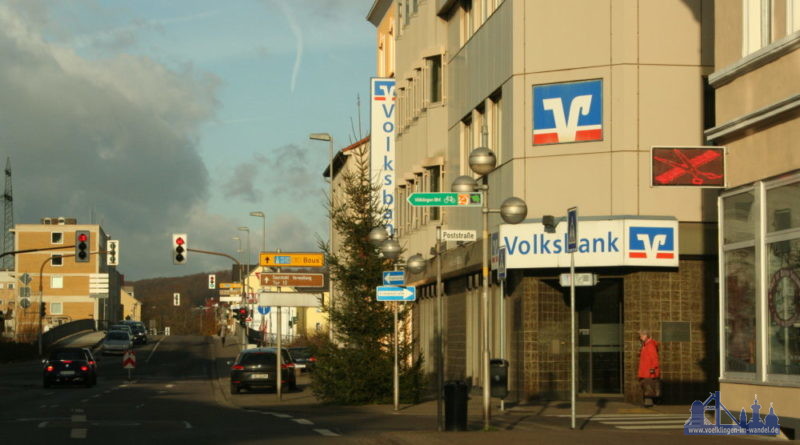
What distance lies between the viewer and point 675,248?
1070 inches

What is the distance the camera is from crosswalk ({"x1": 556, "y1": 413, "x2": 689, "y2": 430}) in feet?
68.7

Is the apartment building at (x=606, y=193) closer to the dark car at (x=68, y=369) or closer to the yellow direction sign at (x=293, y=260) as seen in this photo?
the yellow direction sign at (x=293, y=260)

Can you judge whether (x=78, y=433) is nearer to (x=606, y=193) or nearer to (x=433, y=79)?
(x=606, y=193)

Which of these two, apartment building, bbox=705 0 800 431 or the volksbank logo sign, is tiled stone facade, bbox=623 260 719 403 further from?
apartment building, bbox=705 0 800 431

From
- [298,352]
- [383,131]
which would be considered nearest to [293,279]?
[383,131]

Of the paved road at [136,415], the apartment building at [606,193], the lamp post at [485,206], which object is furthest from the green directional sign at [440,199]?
the apartment building at [606,193]

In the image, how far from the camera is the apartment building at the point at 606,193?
2731 centimetres

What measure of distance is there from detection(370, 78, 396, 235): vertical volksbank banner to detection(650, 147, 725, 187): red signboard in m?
25.9

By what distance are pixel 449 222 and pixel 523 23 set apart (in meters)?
10.8

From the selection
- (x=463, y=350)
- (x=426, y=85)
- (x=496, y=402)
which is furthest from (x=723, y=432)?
(x=426, y=85)

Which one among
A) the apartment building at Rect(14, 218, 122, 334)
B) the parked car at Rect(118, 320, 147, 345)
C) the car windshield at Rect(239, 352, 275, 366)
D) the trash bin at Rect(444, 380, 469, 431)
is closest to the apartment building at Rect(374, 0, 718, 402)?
the trash bin at Rect(444, 380, 469, 431)

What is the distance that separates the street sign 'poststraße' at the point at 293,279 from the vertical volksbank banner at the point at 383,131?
11.4 metres

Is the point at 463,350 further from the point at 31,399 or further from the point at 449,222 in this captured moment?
the point at 31,399

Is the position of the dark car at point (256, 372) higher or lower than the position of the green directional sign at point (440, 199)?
lower
